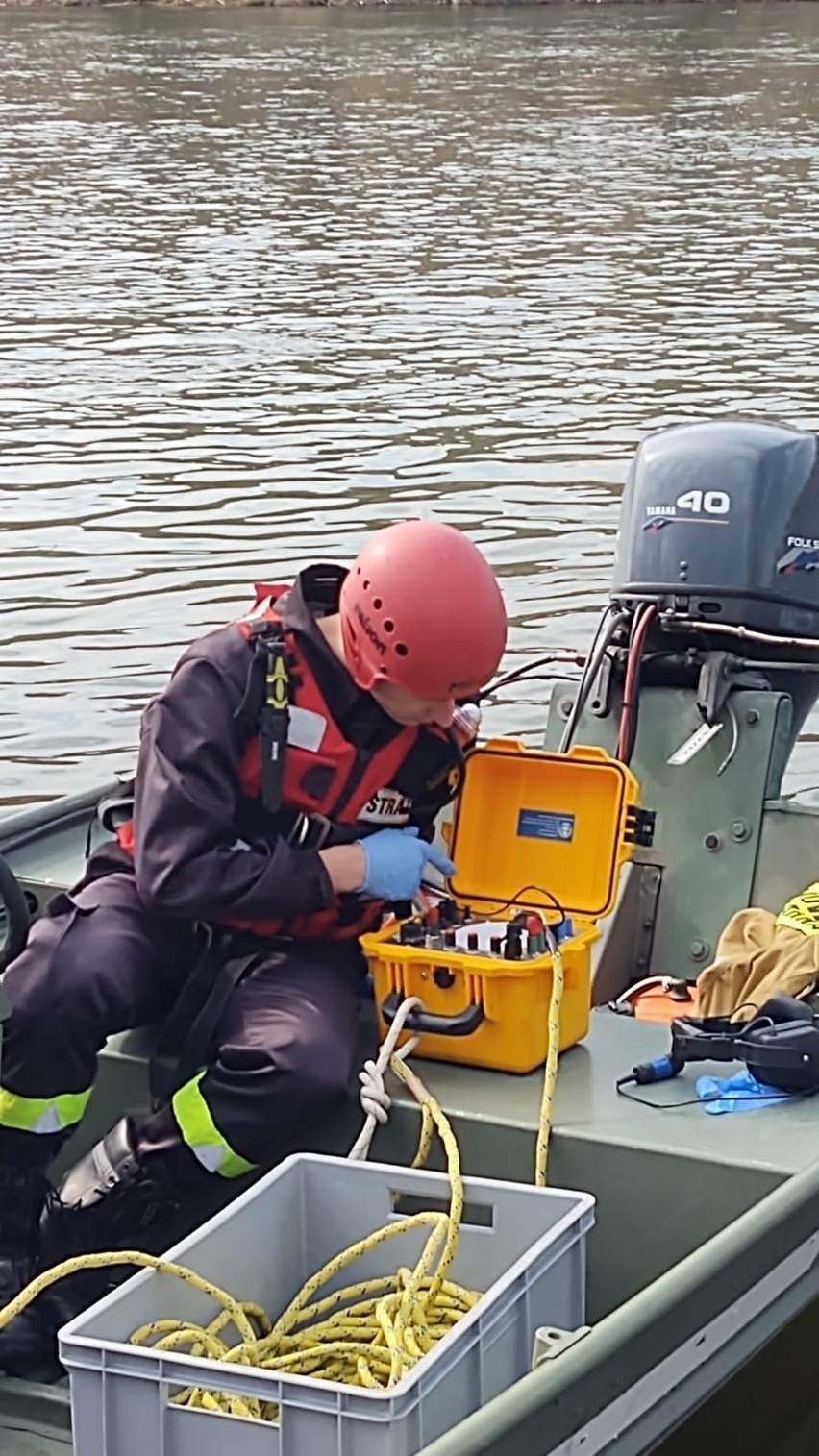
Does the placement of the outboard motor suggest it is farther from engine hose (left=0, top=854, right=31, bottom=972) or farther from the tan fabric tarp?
engine hose (left=0, top=854, right=31, bottom=972)

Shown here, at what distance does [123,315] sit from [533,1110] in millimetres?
12403

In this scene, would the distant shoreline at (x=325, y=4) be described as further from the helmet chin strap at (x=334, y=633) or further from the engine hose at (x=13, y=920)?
the engine hose at (x=13, y=920)

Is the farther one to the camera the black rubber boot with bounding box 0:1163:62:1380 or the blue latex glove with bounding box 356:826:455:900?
the blue latex glove with bounding box 356:826:455:900

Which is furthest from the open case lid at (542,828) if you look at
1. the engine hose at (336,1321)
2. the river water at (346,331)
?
the river water at (346,331)


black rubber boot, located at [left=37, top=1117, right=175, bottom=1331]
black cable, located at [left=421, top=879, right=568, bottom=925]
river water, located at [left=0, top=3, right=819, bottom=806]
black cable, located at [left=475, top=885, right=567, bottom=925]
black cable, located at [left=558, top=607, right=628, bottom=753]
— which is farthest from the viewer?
river water, located at [left=0, top=3, right=819, bottom=806]

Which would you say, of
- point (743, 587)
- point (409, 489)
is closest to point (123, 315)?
point (409, 489)

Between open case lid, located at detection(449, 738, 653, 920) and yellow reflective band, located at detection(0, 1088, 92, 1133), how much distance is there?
90 centimetres

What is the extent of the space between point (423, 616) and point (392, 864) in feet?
1.41

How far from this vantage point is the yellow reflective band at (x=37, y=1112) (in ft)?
12.2

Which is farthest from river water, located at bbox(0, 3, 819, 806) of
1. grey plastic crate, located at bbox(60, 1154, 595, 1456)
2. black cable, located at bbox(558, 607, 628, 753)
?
grey plastic crate, located at bbox(60, 1154, 595, 1456)

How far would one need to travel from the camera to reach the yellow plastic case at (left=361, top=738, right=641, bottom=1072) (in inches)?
152

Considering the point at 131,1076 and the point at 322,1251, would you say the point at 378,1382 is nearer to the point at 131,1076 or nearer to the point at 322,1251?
the point at 322,1251

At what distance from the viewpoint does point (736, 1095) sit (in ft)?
12.4

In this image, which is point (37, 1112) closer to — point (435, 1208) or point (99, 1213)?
point (99, 1213)
